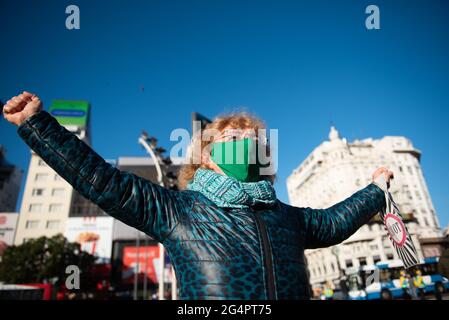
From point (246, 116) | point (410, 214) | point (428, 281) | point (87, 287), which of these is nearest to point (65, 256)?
point (87, 287)

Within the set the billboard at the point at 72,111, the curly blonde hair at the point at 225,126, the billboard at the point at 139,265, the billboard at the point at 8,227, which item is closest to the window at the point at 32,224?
the billboard at the point at 8,227

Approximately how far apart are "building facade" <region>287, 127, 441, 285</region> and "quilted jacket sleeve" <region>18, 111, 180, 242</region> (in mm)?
47758

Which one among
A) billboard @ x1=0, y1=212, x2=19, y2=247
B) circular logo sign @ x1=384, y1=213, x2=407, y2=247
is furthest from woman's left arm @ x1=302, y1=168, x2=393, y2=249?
billboard @ x1=0, y1=212, x2=19, y2=247

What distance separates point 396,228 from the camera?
1.96 metres

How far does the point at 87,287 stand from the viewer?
102 ft

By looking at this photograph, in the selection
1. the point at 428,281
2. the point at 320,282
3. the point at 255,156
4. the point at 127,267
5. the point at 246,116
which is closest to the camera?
→ the point at 255,156

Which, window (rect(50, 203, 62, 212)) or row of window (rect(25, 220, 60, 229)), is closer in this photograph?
row of window (rect(25, 220, 60, 229))

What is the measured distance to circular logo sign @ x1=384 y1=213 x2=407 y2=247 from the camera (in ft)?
6.35

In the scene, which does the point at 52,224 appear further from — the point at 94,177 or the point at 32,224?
the point at 94,177

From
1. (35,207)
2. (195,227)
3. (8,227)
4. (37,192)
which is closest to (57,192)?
(37,192)

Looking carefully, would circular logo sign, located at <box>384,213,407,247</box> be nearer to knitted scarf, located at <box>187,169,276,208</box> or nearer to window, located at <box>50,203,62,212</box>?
knitted scarf, located at <box>187,169,276,208</box>

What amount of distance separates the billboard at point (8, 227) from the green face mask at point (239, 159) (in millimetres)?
51906
